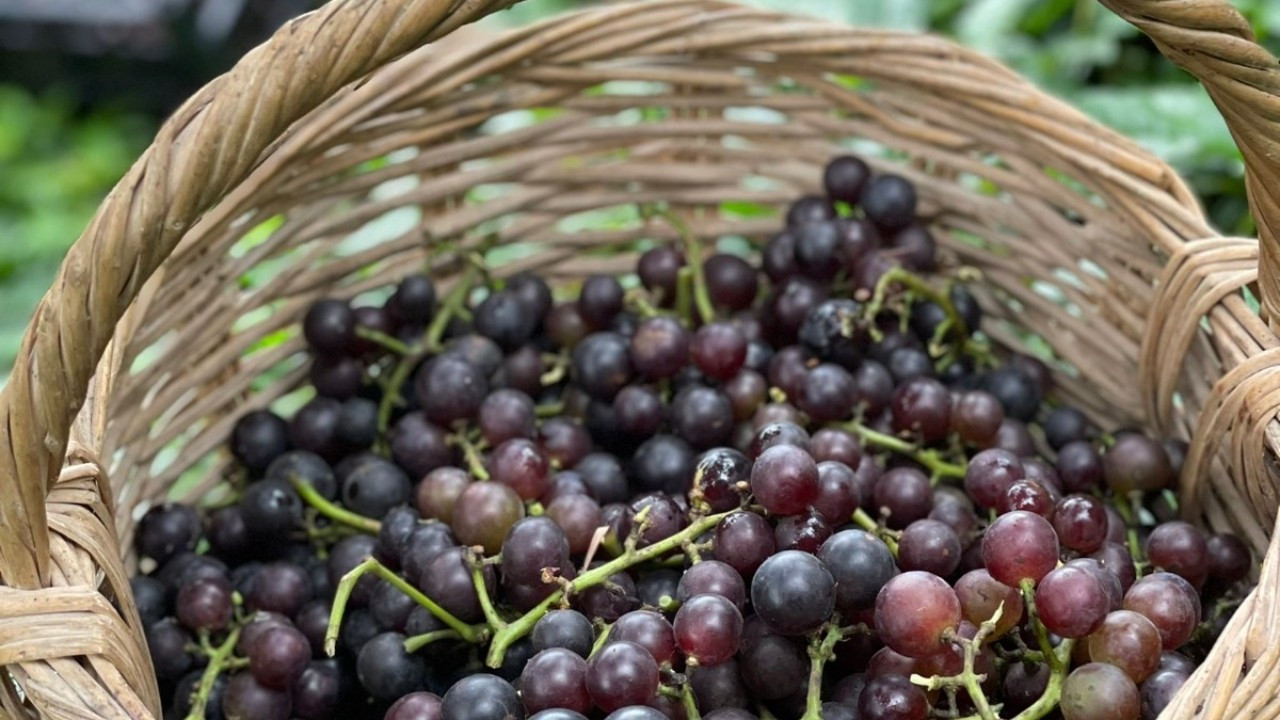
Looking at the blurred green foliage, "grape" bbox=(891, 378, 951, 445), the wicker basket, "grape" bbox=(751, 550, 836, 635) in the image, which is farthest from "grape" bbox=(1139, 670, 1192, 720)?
the blurred green foliage

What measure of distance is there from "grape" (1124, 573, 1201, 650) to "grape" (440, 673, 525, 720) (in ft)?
1.43

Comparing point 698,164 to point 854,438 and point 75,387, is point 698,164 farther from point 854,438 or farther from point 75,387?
point 75,387

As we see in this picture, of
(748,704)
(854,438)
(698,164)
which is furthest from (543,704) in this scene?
(698,164)

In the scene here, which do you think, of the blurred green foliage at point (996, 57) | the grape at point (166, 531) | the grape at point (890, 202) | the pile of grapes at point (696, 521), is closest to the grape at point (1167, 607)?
the pile of grapes at point (696, 521)

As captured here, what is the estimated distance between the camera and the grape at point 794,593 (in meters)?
0.80

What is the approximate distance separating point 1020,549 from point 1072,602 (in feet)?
0.16

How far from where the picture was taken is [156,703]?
83 cm

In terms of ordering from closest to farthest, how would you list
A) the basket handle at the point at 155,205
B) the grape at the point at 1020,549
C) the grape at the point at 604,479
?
the basket handle at the point at 155,205, the grape at the point at 1020,549, the grape at the point at 604,479

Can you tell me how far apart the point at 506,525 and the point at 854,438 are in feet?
1.03

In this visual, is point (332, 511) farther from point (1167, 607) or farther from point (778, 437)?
point (1167, 607)

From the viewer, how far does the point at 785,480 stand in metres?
0.88

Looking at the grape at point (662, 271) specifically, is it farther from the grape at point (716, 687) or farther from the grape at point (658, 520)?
the grape at point (716, 687)

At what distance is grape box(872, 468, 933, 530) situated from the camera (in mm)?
1006

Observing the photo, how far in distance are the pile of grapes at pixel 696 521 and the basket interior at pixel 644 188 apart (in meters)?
0.06
